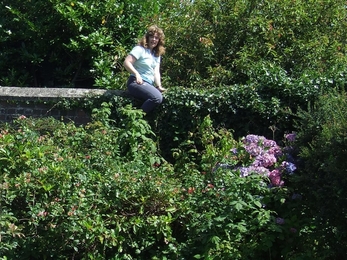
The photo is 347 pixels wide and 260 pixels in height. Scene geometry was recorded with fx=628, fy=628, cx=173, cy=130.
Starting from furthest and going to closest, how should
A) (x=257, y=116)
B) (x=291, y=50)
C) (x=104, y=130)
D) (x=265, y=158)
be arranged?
(x=291, y=50) → (x=257, y=116) → (x=104, y=130) → (x=265, y=158)

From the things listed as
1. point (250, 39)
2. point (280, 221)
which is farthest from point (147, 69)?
point (280, 221)

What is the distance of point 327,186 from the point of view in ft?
16.3

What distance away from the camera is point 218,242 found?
4.99 m

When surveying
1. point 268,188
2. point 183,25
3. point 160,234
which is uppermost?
point 183,25

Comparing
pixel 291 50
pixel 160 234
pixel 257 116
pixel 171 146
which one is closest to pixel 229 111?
pixel 257 116

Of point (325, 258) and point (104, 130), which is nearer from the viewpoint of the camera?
point (325, 258)

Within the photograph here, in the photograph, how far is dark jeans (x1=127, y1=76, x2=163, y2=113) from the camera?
712 cm

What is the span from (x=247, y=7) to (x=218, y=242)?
398 cm

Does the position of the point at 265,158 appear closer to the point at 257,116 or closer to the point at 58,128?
the point at 257,116

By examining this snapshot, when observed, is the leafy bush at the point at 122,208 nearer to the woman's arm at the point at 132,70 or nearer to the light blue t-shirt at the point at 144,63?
the woman's arm at the point at 132,70

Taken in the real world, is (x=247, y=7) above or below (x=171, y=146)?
above

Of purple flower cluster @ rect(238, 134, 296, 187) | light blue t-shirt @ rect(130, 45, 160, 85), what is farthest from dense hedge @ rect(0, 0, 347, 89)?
purple flower cluster @ rect(238, 134, 296, 187)

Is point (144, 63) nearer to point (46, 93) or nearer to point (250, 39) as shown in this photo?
point (46, 93)

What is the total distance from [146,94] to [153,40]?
696 mm
